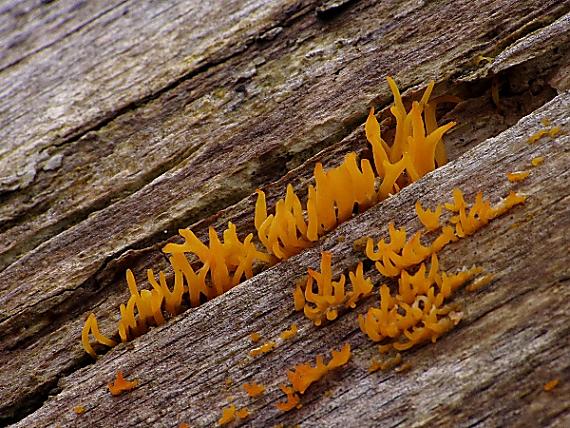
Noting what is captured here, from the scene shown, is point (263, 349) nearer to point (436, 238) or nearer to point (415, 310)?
point (415, 310)

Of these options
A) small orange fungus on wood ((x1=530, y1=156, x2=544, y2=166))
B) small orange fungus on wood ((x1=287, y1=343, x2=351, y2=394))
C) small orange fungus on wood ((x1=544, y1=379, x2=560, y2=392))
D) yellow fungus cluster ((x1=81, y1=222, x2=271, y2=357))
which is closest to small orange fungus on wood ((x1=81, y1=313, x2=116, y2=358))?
yellow fungus cluster ((x1=81, y1=222, x2=271, y2=357))

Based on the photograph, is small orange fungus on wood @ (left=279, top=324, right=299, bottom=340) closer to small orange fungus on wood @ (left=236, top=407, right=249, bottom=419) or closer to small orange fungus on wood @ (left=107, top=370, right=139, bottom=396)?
small orange fungus on wood @ (left=236, top=407, right=249, bottom=419)

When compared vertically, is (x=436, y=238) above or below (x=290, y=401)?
above

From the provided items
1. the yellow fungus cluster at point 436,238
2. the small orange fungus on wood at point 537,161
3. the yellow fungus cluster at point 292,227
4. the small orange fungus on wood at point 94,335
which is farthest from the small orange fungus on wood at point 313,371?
the small orange fungus on wood at point 537,161

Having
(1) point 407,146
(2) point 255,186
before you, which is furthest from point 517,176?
(2) point 255,186

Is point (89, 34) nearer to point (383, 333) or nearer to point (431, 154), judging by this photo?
point (431, 154)

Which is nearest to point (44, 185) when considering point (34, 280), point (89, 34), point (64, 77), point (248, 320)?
point (34, 280)
